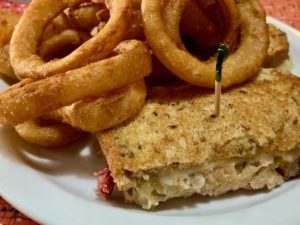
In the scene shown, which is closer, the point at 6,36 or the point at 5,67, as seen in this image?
the point at 5,67

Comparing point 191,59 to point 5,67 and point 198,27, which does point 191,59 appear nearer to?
point 198,27

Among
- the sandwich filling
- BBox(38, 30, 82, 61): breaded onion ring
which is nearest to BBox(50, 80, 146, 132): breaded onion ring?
the sandwich filling

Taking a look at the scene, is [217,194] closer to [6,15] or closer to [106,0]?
[106,0]

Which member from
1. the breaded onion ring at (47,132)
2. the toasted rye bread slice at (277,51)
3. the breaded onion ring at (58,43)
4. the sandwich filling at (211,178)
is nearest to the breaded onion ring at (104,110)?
the breaded onion ring at (47,132)

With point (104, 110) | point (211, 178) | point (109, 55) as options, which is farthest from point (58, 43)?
point (211, 178)

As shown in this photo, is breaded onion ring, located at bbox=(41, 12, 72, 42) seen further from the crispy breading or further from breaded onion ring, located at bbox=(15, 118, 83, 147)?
breaded onion ring, located at bbox=(15, 118, 83, 147)
